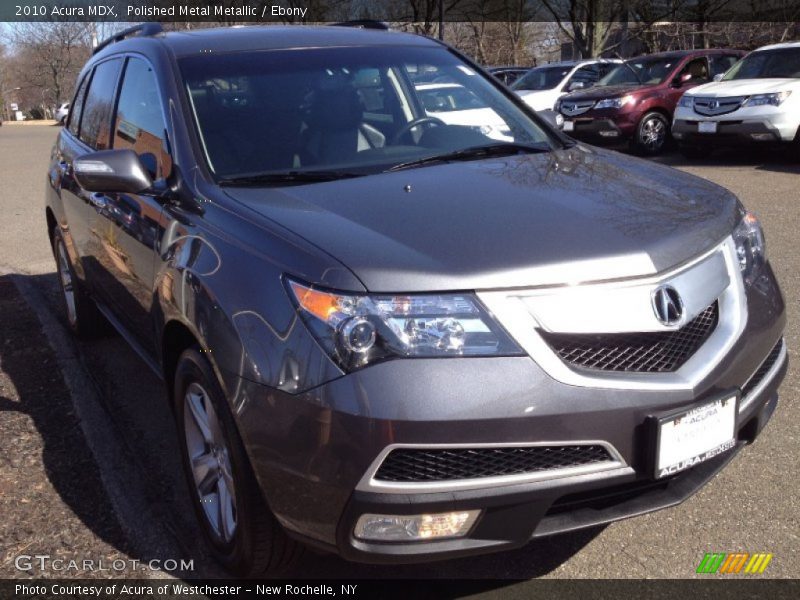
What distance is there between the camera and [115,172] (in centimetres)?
339

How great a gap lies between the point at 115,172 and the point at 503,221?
1.54 metres

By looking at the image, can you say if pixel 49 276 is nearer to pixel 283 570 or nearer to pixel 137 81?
pixel 137 81

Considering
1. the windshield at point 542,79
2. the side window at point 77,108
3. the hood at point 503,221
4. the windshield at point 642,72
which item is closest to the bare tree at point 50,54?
the windshield at point 542,79

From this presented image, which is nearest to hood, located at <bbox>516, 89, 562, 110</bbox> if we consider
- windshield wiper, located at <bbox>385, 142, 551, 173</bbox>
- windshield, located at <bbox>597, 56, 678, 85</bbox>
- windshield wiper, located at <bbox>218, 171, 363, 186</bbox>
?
windshield, located at <bbox>597, 56, 678, 85</bbox>

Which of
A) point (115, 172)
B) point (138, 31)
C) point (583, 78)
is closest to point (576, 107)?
point (583, 78)

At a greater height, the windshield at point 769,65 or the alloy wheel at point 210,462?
the windshield at point 769,65

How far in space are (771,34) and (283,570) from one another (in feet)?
101

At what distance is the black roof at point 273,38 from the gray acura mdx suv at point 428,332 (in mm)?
389

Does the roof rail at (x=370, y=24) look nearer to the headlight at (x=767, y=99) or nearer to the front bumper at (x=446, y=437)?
the front bumper at (x=446, y=437)

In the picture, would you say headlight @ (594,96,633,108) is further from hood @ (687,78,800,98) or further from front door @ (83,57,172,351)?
front door @ (83,57,172,351)

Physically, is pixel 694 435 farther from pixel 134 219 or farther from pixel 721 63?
pixel 721 63

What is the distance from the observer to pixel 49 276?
7875 millimetres

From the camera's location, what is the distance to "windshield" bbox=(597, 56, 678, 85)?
15305 millimetres

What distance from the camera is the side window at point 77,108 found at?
18.0 ft
